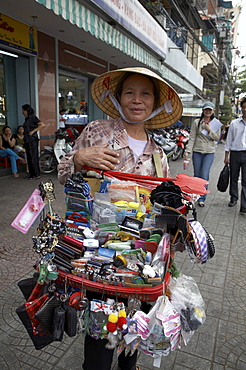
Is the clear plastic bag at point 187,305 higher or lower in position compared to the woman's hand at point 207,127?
lower

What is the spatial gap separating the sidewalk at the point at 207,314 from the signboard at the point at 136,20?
490cm

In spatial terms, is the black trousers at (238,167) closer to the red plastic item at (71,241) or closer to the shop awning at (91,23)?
the shop awning at (91,23)

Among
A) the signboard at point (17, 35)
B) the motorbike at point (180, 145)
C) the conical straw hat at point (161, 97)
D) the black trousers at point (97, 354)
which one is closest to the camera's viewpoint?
the black trousers at point (97, 354)

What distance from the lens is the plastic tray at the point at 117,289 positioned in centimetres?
117

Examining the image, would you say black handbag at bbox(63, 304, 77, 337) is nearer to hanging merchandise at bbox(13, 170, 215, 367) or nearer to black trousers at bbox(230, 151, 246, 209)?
hanging merchandise at bbox(13, 170, 215, 367)

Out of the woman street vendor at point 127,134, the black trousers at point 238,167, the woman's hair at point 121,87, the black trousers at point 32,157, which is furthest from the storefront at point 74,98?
the woman street vendor at point 127,134

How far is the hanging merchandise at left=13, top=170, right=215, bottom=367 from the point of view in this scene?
1165 mm

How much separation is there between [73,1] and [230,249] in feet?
16.3

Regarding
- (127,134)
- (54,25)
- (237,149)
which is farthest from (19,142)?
(127,134)

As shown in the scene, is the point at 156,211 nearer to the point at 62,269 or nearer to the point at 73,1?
the point at 62,269

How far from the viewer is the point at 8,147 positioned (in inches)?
283

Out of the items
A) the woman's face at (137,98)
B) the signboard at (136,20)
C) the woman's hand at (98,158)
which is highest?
the signboard at (136,20)

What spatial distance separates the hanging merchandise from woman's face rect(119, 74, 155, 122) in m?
0.59

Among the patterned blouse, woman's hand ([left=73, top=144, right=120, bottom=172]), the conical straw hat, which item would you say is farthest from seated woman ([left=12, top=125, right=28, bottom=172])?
woman's hand ([left=73, top=144, right=120, bottom=172])
